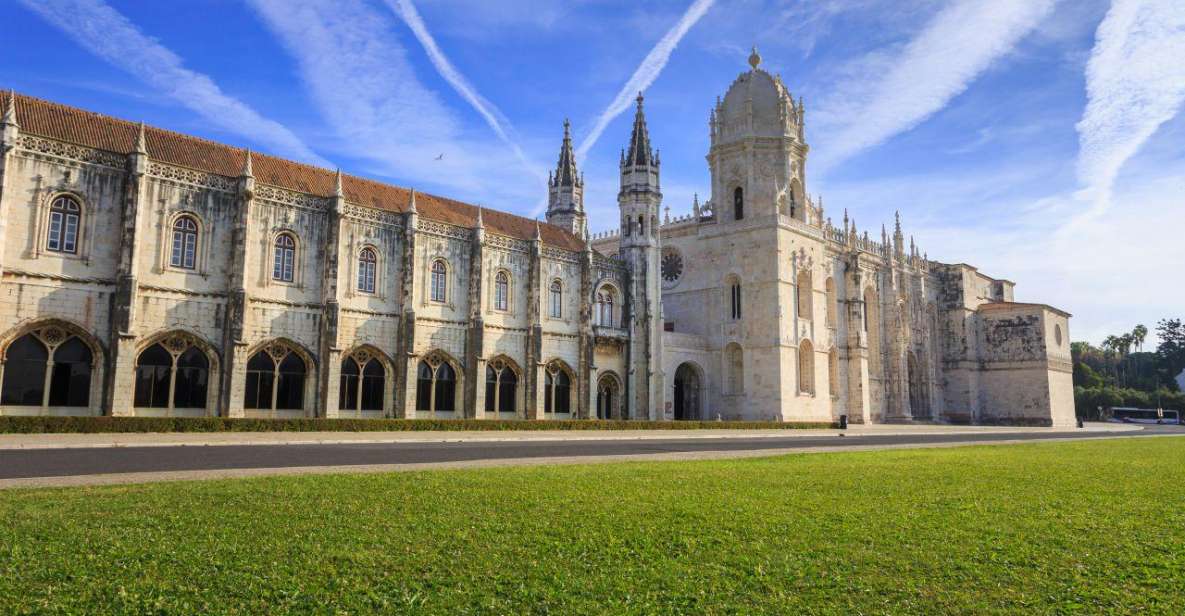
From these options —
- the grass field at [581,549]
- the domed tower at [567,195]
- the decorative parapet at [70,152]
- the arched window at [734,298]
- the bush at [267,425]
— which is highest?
the domed tower at [567,195]

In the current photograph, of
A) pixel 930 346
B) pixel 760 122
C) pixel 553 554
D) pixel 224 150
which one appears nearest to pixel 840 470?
pixel 553 554

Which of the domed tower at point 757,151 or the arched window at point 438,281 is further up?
the domed tower at point 757,151

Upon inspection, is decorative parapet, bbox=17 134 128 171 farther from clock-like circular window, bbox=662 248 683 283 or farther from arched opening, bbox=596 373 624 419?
clock-like circular window, bbox=662 248 683 283

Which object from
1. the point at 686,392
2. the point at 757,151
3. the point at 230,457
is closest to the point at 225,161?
the point at 230,457

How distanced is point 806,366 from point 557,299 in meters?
21.6

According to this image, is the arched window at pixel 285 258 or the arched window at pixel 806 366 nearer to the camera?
the arched window at pixel 285 258

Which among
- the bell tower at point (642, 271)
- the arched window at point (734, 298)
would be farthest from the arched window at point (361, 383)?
the arched window at point (734, 298)

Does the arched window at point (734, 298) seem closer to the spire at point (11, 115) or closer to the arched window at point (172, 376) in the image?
the arched window at point (172, 376)

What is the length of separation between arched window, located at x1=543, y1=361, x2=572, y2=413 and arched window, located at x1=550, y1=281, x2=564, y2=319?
2.81m

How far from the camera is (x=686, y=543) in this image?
7.42 metres

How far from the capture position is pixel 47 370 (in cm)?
2858

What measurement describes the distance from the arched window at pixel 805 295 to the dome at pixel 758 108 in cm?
1047

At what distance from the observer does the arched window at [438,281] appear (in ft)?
129

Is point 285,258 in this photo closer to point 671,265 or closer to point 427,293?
point 427,293
